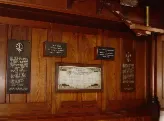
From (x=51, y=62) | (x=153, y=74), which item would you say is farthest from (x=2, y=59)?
(x=153, y=74)

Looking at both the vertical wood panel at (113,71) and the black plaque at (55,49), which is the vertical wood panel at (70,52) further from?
the vertical wood panel at (113,71)

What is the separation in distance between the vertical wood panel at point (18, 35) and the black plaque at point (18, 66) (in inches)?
2.1

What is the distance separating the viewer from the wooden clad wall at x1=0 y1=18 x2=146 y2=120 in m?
3.52

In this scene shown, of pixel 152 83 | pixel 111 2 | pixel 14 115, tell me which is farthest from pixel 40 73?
pixel 152 83

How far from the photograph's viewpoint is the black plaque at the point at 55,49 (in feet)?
12.4

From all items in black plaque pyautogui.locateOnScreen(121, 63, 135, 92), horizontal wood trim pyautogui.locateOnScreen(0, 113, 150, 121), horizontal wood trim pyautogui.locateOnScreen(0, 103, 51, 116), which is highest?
black plaque pyautogui.locateOnScreen(121, 63, 135, 92)

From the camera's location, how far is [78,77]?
4035mm

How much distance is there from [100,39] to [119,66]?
0.57m

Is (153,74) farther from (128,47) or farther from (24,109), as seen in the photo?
(24,109)

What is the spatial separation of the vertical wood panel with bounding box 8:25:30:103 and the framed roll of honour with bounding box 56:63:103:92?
547 mm

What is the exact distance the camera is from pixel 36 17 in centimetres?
366

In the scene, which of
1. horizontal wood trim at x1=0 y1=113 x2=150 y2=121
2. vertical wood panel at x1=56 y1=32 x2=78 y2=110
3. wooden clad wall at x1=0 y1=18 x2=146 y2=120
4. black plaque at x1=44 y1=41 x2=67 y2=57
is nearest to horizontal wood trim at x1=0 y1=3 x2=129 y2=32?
wooden clad wall at x1=0 y1=18 x2=146 y2=120

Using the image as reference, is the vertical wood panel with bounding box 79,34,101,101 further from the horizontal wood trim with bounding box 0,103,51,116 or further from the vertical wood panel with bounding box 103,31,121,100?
the horizontal wood trim with bounding box 0,103,51,116

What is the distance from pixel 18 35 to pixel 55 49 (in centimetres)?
56
